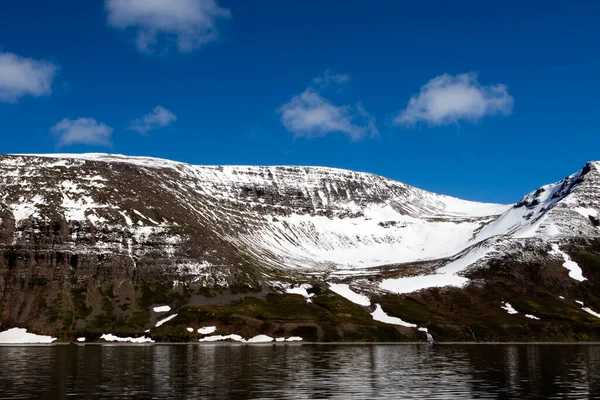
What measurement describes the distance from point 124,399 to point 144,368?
40.8 meters

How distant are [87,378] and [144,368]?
18.0 m

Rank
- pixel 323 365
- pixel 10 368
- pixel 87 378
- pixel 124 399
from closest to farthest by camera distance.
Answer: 1. pixel 124 399
2. pixel 87 378
3. pixel 10 368
4. pixel 323 365

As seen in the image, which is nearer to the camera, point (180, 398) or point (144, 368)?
point (180, 398)

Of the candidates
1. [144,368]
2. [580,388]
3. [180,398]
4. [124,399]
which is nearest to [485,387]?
[580,388]

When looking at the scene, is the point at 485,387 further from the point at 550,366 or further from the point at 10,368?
the point at 10,368

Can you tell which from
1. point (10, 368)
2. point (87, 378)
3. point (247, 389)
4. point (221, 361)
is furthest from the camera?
point (221, 361)

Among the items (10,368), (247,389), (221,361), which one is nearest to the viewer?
(247,389)

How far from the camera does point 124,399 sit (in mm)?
65750

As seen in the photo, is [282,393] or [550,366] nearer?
[282,393]

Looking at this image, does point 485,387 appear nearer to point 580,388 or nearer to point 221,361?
point 580,388

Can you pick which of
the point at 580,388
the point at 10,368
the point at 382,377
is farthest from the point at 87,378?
the point at 580,388

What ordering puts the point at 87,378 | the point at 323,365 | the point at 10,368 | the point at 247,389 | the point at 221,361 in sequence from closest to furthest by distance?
the point at 247,389 → the point at 87,378 → the point at 10,368 → the point at 323,365 → the point at 221,361

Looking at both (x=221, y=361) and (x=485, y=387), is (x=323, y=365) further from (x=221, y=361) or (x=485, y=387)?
(x=485, y=387)

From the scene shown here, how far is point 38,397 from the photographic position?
217 feet
